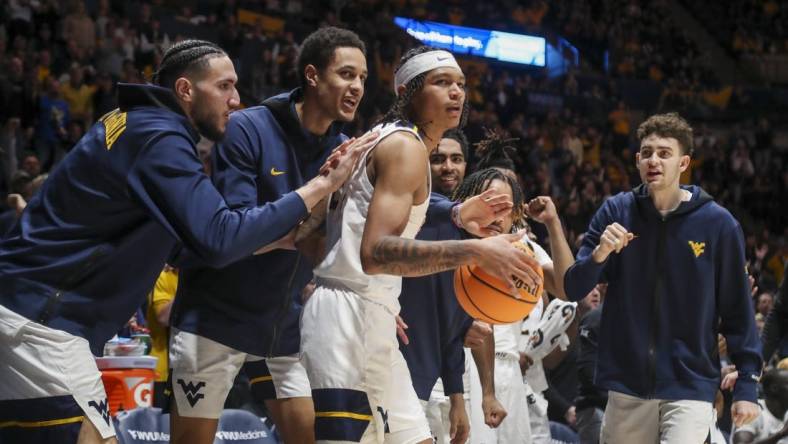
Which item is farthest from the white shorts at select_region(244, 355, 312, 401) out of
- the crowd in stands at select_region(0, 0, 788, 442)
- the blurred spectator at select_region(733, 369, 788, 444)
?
the blurred spectator at select_region(733, 369, 788, 444)

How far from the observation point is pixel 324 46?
4688 millimetres

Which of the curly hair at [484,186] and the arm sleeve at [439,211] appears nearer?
the arm sleeve at [439,211]

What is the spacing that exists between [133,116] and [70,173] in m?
0.28

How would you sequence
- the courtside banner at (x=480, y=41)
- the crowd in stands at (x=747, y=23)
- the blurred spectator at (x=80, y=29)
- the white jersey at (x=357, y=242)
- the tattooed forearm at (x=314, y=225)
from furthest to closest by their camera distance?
the crowd in stands at (x=747, y=23)
the courtside banner at (x=480, y=41)
the blurred spectator at (x=80, y=29)
the tattooed forearm at (x=314, y=225)
the white jersey at (x=357, y=242)

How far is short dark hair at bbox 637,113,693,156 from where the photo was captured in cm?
551

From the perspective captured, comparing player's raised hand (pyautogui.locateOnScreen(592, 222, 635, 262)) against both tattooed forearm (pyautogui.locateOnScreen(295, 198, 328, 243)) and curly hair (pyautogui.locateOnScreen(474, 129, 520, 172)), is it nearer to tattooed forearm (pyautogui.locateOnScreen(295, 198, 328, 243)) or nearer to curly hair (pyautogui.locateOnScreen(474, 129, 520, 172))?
tattooed forearm (pyautogui.locateOnScreen(295, 198, 328, 243))

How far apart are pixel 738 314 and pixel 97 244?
3191mm

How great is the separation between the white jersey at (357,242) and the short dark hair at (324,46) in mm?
779

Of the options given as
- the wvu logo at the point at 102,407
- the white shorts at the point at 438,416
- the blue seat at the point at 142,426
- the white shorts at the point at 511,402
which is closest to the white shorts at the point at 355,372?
the wvu logo at the point at 102,407

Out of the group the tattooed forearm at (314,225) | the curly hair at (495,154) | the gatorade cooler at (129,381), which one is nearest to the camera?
the tattooed forearm at (314,225)

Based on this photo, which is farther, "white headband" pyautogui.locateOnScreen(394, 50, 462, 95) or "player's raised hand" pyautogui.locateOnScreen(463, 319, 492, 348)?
"player's raised hand" pyautogui.locateOnScreen(463, 319, 492, 348)

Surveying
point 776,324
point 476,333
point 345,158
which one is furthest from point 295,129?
point 776,324

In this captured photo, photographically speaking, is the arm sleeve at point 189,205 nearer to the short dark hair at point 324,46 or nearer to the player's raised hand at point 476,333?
the short dark hair at point 324,46

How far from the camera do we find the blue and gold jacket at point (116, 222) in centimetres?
355
